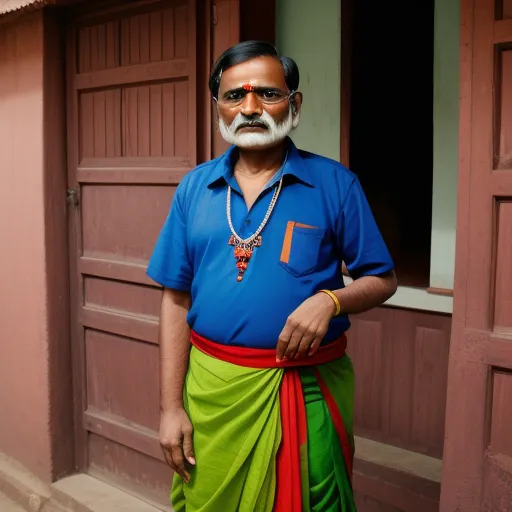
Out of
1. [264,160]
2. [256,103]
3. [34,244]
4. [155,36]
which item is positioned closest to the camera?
[256,103]

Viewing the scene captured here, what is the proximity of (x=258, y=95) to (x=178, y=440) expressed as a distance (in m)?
0.97

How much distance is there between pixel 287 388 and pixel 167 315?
0.43 m

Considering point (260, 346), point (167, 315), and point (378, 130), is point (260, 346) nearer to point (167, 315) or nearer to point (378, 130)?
point (167, 315)

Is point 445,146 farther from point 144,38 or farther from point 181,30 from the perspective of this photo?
point 144,38

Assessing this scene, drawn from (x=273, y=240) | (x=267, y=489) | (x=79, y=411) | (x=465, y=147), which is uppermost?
(x=465, y=147)

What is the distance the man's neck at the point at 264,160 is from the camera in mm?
1979

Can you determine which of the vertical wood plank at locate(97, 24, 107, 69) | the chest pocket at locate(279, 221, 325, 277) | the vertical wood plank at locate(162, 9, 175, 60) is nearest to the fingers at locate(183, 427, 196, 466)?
the chest pocket at locate(279, 221, 325, 277)

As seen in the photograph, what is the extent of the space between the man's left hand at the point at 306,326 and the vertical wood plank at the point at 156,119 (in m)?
1.72

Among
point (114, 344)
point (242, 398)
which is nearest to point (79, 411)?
point (114, 344)

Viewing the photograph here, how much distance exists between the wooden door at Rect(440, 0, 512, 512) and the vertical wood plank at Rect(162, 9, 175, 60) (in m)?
1.43

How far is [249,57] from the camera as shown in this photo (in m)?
1.88

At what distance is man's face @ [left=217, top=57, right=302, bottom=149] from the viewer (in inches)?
73.6

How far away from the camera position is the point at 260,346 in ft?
6.14

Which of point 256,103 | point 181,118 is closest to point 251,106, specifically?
point 256,103
